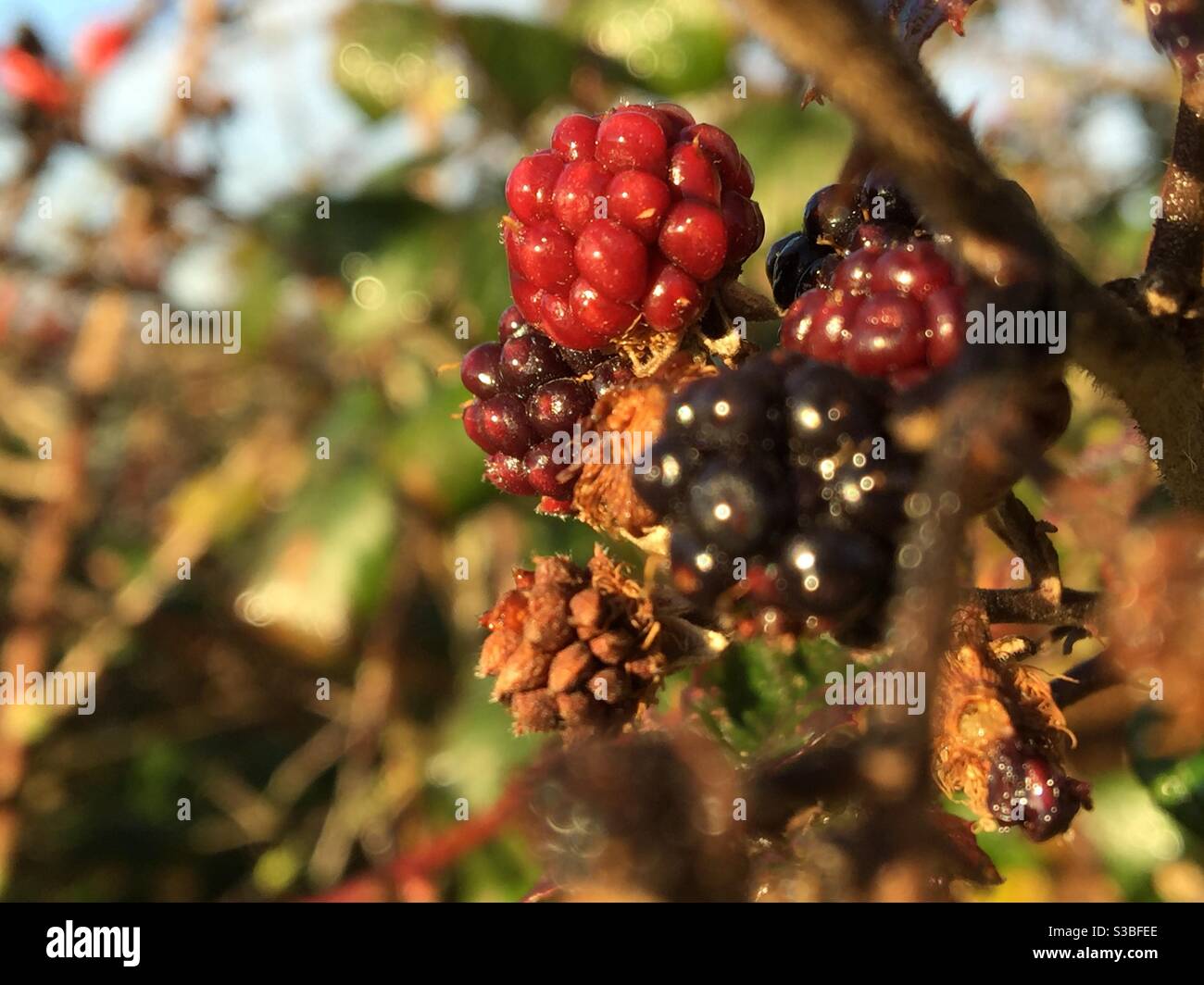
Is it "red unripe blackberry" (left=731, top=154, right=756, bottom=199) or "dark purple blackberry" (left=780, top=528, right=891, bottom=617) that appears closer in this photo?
"dark purple blackberry" (left=780, top=528, right=891, bottom=617)

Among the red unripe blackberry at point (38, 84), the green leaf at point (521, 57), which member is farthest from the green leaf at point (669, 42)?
the red unripe blackberry at point (38, 84)

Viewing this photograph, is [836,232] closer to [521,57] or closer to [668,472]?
[668,472]

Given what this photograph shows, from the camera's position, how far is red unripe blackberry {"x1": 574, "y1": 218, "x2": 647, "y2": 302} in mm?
625

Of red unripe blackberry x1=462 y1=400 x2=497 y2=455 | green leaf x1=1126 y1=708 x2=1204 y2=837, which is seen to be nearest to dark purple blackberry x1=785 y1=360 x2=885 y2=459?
red unripe blackberry x1=462 y1=400 x2=497 y2=455

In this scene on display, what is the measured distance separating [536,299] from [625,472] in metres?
0.14

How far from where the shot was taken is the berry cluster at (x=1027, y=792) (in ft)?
1.97

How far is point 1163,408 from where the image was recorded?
1.67ft

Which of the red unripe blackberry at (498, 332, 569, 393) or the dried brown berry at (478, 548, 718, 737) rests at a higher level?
the red unripe blackberry at (498, 332, 569, 393)

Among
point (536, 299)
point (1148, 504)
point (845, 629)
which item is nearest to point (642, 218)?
point (536, 299)

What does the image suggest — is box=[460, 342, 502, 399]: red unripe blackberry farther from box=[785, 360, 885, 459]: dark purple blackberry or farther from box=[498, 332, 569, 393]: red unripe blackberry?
box=[785, 360, 885, 459]: dark purple blackberry

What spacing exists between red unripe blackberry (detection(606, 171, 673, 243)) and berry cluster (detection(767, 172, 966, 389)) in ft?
0.31
